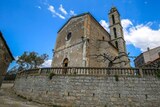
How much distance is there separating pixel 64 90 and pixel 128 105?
417 cm

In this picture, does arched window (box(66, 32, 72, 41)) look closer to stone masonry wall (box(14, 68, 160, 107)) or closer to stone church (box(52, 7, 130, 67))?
stone church (box(52, 7, 130, 67))

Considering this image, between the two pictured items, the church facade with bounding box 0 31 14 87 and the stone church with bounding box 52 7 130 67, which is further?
the stone church with bounding box 52 7 130 67

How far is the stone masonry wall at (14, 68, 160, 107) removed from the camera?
7008 millimetres

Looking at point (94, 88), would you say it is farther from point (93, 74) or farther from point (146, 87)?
point (146, 87)

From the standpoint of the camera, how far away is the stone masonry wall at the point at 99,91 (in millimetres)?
7008

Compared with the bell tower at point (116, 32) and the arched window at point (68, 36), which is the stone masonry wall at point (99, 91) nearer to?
the bell tower at point (116, 32)

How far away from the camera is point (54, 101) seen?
750cm

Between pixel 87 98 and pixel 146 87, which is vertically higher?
pixel 146 87

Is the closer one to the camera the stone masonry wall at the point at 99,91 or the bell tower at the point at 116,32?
the stone masonry wall at the point at 99,91

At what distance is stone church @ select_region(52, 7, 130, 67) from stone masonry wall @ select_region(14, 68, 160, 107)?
483cm

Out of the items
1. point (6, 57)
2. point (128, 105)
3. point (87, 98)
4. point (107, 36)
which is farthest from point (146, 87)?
point (107, 36)

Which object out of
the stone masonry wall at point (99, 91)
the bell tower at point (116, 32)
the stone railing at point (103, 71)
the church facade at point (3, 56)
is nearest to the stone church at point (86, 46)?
the bell tower at point (116, 32)

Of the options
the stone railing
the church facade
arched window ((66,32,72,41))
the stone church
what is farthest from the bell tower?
the church facade

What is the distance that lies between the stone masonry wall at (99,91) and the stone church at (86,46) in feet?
15.9
